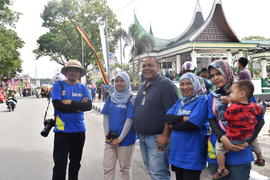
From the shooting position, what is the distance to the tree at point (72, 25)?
37.4m

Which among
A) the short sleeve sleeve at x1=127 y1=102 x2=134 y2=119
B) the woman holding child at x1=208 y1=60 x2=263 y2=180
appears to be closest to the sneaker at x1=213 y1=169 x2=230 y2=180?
the woman holding child at x1=208 y1=60 x2=263 y2=180

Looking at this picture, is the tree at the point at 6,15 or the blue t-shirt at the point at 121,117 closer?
the blue t-shirt at the point at 121,117

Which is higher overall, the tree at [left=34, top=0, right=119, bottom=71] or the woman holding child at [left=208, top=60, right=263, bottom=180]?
the tree at [left=34, top=0, right=119, bottom=71]

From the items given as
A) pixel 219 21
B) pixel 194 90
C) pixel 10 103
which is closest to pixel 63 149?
pixel 194 90

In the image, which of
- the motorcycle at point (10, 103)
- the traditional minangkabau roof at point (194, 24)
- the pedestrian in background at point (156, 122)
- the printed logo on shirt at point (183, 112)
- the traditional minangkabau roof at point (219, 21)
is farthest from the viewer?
the traditional minangkabau roof at point (194, 24)

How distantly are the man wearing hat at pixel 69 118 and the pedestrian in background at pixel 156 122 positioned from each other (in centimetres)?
85

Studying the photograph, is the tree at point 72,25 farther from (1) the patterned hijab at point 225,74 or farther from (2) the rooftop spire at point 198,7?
(1) the patterned hijab at point 225,74

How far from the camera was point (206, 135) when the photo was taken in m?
2.65

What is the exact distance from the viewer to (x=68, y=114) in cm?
337

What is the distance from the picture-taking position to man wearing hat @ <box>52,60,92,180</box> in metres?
3.33

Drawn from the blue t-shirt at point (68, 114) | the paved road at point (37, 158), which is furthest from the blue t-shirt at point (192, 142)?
the paved road at point (37, 158)

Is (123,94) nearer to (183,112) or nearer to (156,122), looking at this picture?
(156,122)

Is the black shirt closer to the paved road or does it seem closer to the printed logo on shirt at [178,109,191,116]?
the printed logo on shirt at [178,109,191,116]

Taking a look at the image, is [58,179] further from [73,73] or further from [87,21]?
[87,21]
